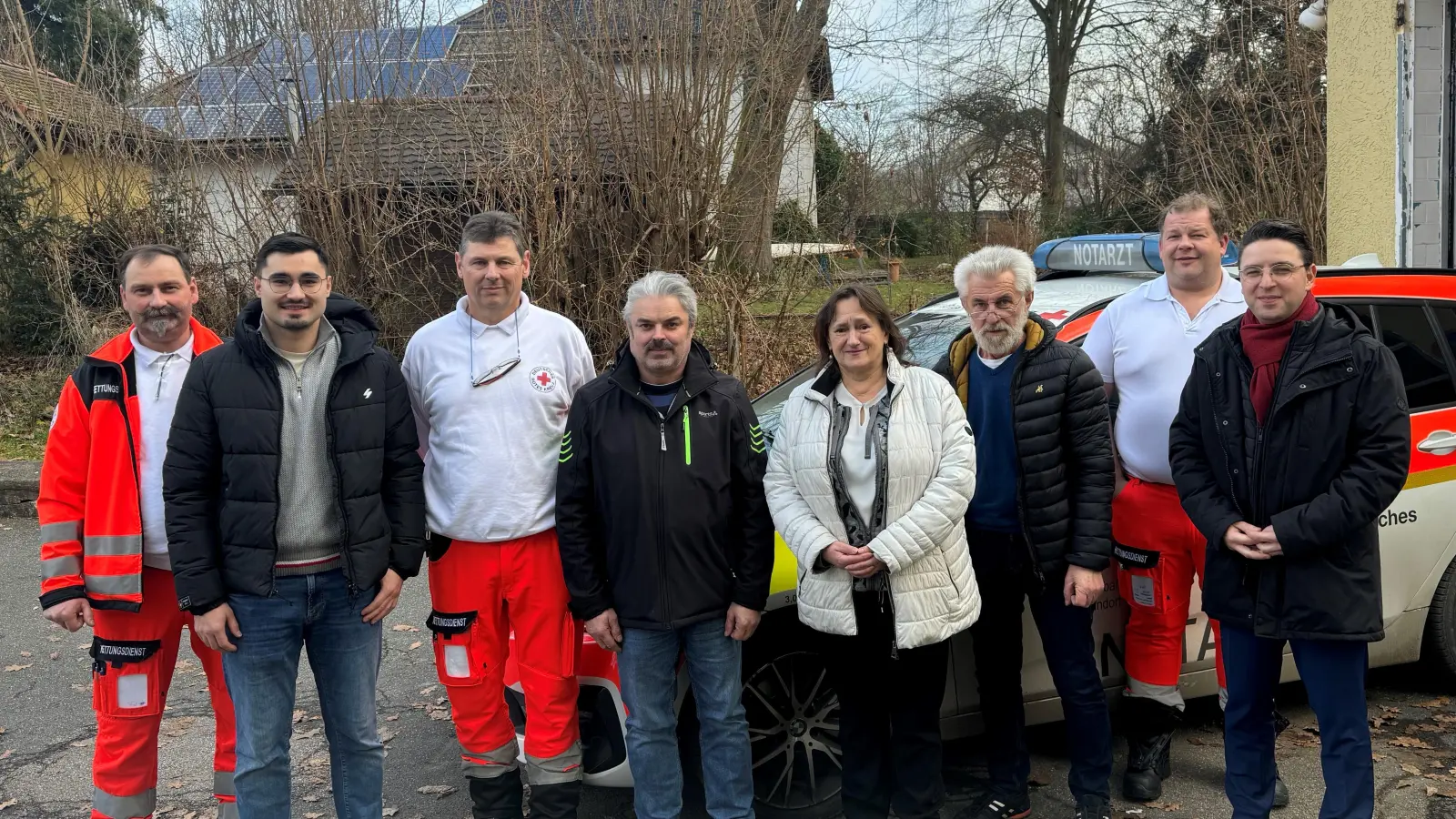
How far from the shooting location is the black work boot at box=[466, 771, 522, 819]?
341 centimetres

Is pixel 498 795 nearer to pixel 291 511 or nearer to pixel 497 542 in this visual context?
pixel 497 542

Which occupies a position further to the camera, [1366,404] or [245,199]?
[245,199]

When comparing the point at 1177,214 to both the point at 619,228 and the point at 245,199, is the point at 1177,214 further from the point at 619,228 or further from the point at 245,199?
the point at 245,199

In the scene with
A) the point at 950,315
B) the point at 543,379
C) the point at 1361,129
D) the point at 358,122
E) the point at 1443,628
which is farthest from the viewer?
the point at 358,122

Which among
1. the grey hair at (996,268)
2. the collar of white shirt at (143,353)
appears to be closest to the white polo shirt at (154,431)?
the collar of white shirt at (143,353)

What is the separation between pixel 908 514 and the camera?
3.12 meters

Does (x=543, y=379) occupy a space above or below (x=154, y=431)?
above

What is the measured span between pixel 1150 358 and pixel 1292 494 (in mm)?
769

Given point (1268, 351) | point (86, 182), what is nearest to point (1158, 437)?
point (1268, 351)

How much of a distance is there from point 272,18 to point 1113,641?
9864mm

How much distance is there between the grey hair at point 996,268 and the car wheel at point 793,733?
52.2 inches

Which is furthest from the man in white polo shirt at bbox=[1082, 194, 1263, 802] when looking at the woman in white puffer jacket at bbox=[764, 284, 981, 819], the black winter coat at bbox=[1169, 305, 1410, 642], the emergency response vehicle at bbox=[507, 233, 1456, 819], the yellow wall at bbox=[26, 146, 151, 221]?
the yellow wall at bbox=[26, 146, 151, 221]

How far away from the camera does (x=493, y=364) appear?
3.42 m

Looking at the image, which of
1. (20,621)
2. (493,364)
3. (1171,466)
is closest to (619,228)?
(20,621)
